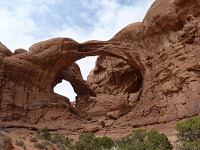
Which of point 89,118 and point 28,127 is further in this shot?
point 89,118

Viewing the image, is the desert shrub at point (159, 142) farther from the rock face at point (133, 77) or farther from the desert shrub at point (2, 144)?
the desert shrub at point (2, 144)

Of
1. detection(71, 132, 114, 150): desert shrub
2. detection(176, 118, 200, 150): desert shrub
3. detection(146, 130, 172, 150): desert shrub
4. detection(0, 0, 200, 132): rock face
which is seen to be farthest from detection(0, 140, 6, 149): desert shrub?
detection(0, 0, 200, 132): rock face

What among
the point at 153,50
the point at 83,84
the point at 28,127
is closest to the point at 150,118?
the point at 153,50

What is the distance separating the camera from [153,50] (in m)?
26.3

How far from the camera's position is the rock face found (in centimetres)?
2231

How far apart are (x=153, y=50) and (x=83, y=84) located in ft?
37.1

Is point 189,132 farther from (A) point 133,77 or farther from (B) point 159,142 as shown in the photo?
(A) point 133,77

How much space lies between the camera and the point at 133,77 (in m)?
35.2

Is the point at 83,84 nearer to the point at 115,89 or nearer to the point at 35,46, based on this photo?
the point at 115,89

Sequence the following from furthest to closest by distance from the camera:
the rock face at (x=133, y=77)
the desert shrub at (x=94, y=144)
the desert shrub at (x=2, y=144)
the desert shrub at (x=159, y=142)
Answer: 1. the rock face at (x=133, y=77)
2. the desert shrub at (x=94, y=144)
3. the desert shrub at (x=159, y=142)
4. the desert shrub at (x=2, y=144)

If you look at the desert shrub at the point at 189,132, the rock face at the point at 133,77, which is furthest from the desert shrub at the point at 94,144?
the rock face at the point at 133,77

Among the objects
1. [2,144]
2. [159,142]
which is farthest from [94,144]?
[2,144]

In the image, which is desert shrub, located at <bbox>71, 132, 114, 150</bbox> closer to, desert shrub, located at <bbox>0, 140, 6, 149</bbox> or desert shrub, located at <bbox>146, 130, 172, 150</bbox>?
desert shrub, located at <bbox>146, 130, 172, 150</bbox>

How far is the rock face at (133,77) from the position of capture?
73.2 ft
